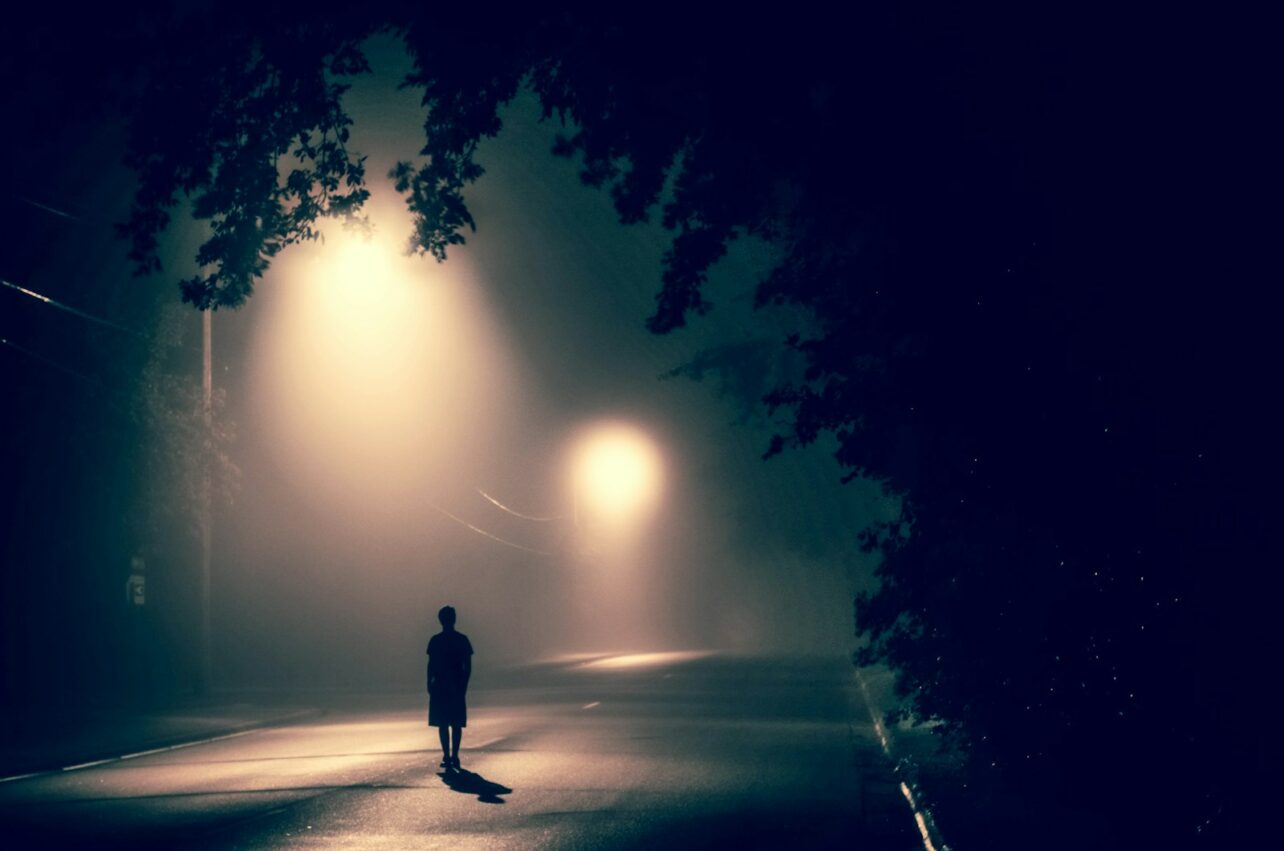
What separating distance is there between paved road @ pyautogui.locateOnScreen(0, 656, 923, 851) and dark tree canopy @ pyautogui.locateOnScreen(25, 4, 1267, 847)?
267cm

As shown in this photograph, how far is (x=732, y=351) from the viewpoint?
24.4m

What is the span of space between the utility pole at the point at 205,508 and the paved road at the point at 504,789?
116 inches

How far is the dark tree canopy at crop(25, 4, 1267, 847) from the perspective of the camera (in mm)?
6707

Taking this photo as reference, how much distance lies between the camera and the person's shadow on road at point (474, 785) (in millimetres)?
13242

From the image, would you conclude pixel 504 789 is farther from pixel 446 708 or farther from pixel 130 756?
pixel 130 756

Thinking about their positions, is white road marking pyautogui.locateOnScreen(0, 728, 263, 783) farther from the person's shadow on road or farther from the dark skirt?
the person's shadow on road

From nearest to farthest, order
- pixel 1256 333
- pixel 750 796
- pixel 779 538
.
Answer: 1. pixel 1256 333
2. pixel 750 796
3. pixel 779 538

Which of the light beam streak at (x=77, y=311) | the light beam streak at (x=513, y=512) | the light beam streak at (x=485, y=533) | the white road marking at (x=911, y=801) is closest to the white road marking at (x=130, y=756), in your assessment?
the light beam streak at (x=77, y=311)

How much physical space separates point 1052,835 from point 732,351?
15.4 m

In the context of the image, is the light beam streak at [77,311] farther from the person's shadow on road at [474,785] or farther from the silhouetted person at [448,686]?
the person's shadow on road at [474,785]

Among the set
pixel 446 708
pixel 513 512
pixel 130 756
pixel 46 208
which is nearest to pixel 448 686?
pixel 446 708

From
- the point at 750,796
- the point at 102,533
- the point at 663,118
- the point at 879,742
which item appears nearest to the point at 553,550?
the point at 102,533

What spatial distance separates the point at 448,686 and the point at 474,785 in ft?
6.26

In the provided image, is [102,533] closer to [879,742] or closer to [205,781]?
[205,781]
